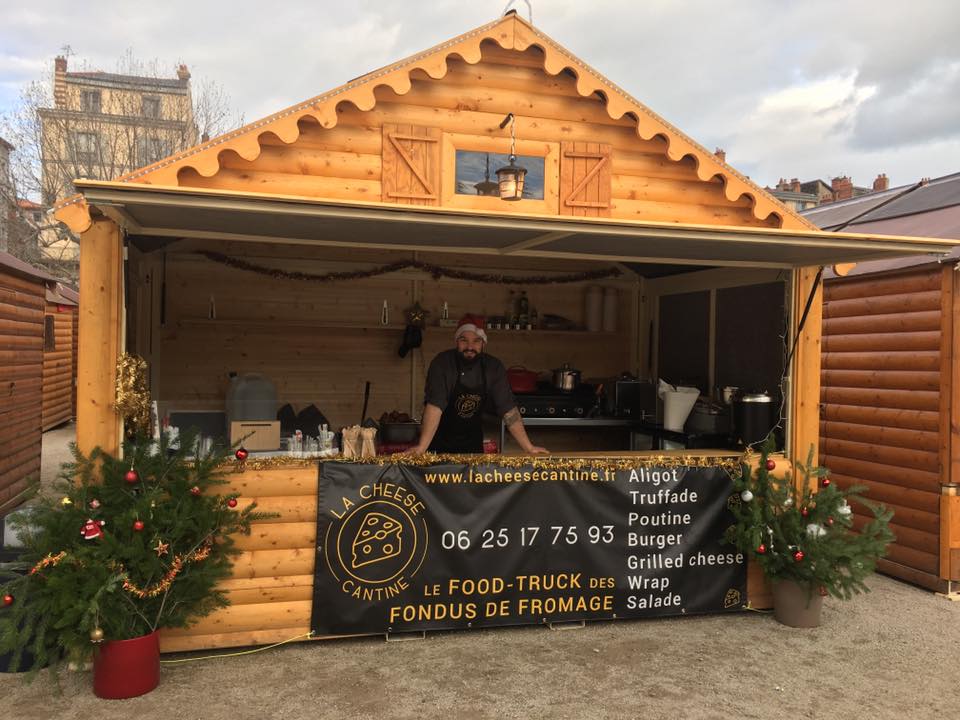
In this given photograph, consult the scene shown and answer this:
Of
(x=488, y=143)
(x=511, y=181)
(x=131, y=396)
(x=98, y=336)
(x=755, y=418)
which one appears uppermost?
(x=488, y=143)

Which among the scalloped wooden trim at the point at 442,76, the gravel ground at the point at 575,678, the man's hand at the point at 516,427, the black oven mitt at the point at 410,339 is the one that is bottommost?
the gravel ground at the point at 575,678

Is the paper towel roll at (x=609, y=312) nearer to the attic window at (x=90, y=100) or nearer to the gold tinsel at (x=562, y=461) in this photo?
the gold tinsel at (x=562, y=461)

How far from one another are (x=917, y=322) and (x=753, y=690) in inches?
142

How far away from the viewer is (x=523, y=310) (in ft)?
29.0

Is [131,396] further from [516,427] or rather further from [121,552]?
[516,427]

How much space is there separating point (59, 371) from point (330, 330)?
36.1ft

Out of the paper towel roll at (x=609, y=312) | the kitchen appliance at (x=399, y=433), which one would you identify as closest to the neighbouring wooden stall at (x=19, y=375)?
the kitchen appliance at (x=399, y=433)

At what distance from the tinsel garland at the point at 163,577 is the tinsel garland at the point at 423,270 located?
3.94 m

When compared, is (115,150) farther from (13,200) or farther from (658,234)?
(658,234)

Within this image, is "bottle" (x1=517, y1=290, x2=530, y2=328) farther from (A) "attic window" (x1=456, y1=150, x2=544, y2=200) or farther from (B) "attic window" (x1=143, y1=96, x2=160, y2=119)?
(B) "attic window" (x1=143, y1=96, x2=160, y2=119)

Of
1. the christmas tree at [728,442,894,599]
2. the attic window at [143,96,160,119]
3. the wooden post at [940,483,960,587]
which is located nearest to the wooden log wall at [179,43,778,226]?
the christmas tree at [728,442,894,599]

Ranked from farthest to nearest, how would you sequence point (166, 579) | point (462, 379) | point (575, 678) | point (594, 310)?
point (594, 310), point (462, 379), point (575, 678), point (166, 579)

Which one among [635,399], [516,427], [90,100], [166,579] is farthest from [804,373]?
[90,100]

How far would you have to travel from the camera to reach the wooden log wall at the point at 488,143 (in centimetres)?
539
